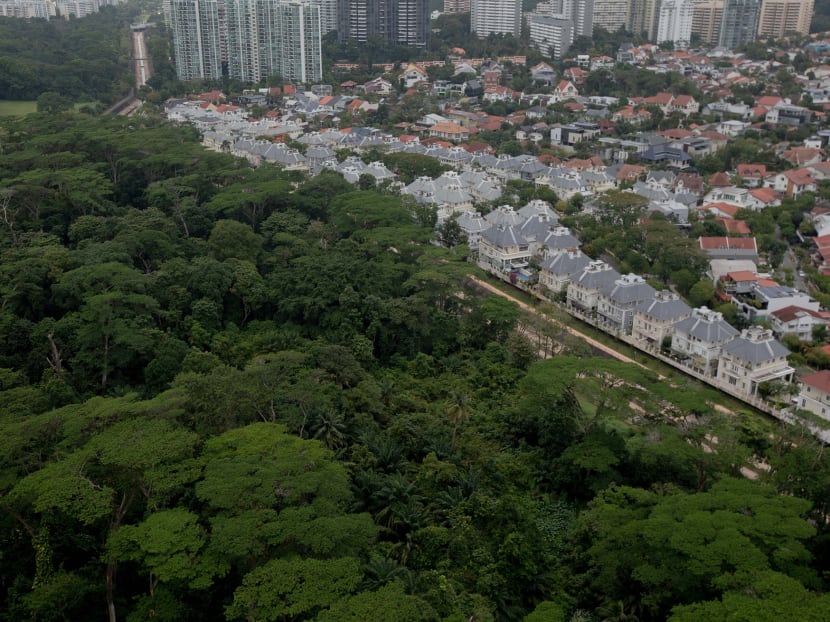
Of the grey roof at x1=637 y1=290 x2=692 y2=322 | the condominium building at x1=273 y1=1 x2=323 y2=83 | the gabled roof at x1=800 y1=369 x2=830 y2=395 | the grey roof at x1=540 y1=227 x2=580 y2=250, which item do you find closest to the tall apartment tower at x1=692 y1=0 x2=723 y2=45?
the condominium building at x1=273 y1=1 x2=323 y2=83

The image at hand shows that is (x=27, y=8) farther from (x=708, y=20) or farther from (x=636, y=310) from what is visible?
(x=636, y=310)

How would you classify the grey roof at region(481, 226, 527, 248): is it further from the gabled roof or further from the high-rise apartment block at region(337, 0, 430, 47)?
the high-rise apartment block at region(337, 0, 430, 47)

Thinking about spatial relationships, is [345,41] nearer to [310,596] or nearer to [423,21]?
[423,21]

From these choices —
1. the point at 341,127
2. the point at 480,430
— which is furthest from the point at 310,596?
the point at 341,127

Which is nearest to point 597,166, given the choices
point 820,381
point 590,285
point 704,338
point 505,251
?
point 505,251

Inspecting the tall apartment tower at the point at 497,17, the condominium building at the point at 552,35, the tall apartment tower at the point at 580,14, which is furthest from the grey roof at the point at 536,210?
the tall apartment tower at the point at 580,14
